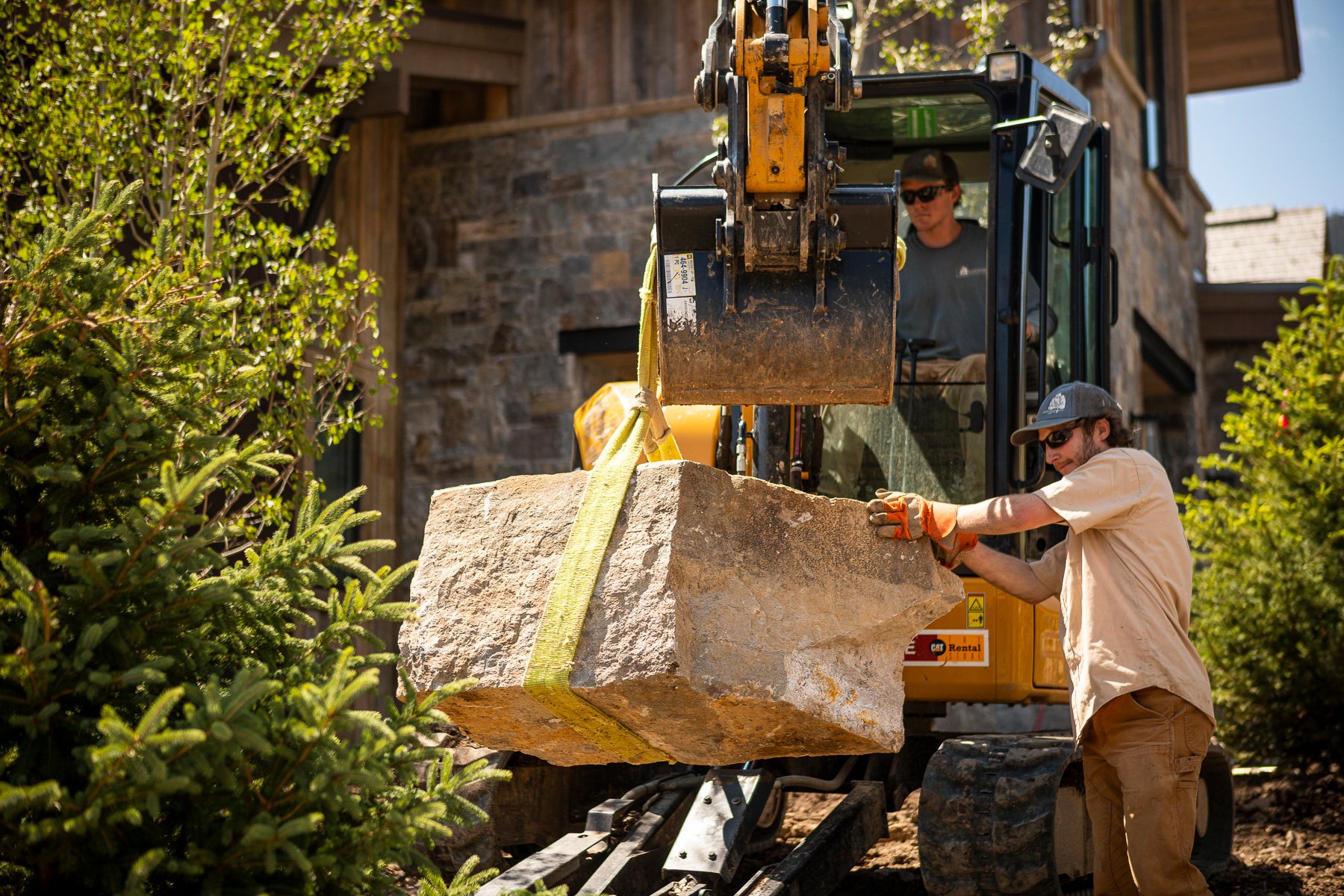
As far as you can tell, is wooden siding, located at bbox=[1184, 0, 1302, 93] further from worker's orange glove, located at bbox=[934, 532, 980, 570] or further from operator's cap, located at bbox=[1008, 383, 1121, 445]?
worker's orange glove, located at bbox=[934, 532, 980, 570]

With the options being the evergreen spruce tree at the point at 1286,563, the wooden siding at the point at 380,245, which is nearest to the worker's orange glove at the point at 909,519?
the evergreen spruce tree at the point at 1286,563

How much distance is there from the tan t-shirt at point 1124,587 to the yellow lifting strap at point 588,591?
134 centimetres

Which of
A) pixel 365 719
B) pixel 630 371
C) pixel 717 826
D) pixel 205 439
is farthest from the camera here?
pixel 630 371

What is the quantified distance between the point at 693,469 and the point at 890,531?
713mm

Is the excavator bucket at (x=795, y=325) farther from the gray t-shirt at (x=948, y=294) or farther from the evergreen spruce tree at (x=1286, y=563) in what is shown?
the evergreen spruce tree at (x=1286, y=563)

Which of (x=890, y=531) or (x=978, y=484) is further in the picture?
(x=978, y=484)

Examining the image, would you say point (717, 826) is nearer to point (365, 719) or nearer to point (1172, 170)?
point (365, 719)

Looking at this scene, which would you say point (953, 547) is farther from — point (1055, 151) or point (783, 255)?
point (1055, 151)

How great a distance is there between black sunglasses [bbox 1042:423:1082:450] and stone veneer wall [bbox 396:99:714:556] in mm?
6834

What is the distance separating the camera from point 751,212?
4.21m

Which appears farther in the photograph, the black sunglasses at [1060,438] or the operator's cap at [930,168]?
the operator's cap at [930,168]

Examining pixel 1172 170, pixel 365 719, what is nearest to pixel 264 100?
pixel 365 719

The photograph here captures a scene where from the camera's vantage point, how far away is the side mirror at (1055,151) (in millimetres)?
4961

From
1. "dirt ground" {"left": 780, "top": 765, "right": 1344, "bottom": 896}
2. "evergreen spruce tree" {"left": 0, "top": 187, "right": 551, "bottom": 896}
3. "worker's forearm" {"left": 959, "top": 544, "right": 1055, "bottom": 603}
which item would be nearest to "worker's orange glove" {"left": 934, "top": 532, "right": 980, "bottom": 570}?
"worker's forearm" {"left": 959, "top": 544, "right": 1055, "bottom": 603}
